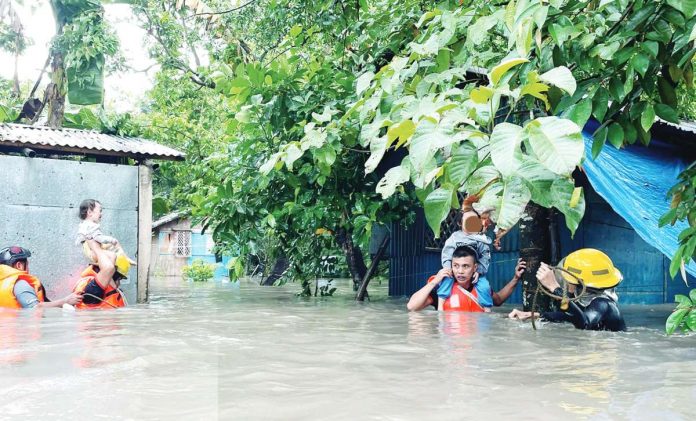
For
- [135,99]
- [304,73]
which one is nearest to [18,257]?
[304,73]

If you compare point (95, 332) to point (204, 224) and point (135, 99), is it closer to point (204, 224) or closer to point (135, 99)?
point (204, 224)

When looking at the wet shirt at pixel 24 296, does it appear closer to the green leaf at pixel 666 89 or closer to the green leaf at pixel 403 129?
the green leaf at pixel 403 129

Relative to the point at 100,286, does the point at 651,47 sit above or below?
above

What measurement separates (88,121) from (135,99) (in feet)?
62.5

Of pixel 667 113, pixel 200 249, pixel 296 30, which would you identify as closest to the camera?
pixel 667 113

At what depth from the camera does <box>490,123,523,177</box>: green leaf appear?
69.1 inches

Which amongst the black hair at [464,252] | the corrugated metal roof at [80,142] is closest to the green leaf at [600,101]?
the black hair at [464,252]

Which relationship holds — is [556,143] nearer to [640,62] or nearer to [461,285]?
[640,62]

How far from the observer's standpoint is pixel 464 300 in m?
6.25

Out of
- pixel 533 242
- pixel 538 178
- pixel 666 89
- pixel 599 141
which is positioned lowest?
pixel 533 242

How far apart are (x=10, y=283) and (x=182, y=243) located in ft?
77.5

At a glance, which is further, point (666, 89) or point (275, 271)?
point (275, 271)

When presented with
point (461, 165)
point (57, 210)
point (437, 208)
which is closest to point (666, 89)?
point (461, 165)

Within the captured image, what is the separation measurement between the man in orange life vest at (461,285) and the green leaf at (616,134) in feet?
10.4
